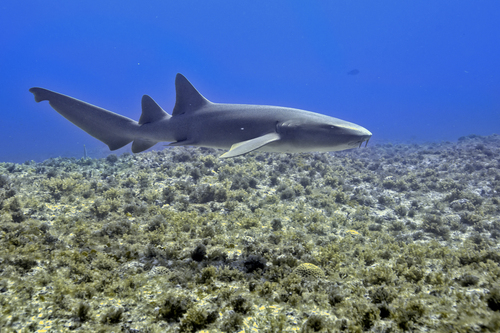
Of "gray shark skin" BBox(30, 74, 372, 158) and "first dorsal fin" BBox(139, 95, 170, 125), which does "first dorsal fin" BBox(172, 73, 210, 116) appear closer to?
"gray shark skin" BBox(30, 74, 372, 158)

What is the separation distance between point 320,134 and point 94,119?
13.7 ft

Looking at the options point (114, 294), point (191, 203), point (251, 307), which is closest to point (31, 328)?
point (114, 294)

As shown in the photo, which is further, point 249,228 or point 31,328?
point 249,228

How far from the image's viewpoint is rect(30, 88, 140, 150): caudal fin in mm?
4137

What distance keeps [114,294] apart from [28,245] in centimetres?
190

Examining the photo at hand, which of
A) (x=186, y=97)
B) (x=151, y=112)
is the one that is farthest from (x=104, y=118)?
(x=186, y=97)

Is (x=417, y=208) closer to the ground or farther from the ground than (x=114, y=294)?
farther from the ground

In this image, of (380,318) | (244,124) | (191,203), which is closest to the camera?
(380,318)

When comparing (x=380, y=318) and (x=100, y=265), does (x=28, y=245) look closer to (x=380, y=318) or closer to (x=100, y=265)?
(x=100, y=265)

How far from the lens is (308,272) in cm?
349

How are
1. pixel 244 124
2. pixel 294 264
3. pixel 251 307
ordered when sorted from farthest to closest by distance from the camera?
1. pixel 244 124
2. pixel 294 264
3. pixel 251 307

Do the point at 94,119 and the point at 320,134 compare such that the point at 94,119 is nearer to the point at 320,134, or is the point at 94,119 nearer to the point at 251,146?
the point at 251,146

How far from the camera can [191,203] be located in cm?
779

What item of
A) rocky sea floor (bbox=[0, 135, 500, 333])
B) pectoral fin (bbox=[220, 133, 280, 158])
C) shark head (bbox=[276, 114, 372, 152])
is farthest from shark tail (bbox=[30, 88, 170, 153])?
shark head (bbox=[276, 114, 372, 152])
